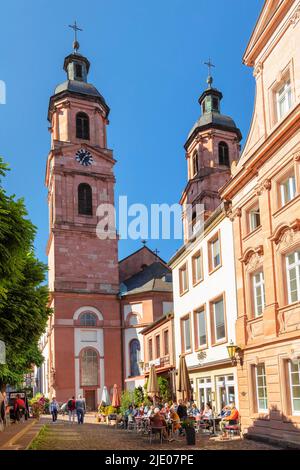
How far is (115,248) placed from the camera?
55.9 m

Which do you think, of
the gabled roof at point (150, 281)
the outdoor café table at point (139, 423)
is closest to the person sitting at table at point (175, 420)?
the outdoor café table at point (139, 423)

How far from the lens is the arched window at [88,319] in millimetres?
52566

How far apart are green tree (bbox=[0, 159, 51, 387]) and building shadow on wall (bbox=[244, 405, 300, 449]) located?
8.70m

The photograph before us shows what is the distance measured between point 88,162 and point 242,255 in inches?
1415

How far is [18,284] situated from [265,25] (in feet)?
42.2

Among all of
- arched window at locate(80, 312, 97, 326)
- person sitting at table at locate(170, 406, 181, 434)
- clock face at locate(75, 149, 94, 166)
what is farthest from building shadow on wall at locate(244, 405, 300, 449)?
clock face at locate(75, 149, 94, 166)

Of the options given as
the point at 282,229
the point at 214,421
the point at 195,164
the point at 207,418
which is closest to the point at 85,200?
the point at 195,164

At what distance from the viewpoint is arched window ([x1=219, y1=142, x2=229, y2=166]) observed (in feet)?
199

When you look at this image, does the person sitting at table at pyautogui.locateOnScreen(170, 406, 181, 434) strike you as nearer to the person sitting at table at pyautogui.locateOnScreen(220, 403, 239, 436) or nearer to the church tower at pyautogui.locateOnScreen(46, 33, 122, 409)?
the person sitting at table at pyautogui.locateOnScreen(220, 403, 239, 436)

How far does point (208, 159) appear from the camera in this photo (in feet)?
198

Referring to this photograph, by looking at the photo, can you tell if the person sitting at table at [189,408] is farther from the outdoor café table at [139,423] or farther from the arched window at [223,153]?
the arched window at [223,153]

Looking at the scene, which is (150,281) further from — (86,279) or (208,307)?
(208,307)
